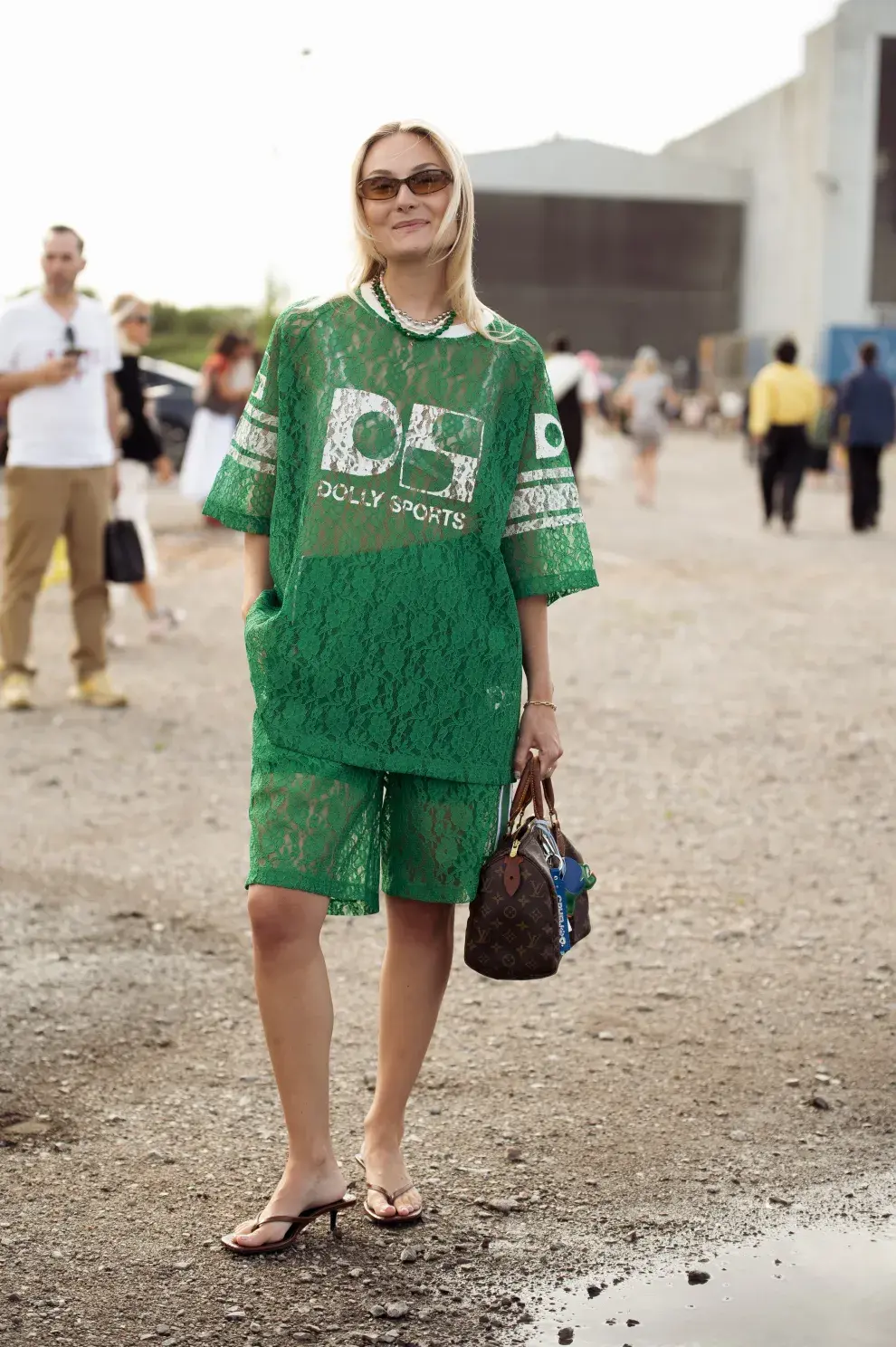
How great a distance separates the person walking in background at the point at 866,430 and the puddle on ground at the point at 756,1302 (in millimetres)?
15997

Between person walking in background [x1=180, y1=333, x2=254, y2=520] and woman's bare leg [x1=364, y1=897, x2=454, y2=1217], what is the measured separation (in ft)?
36.5

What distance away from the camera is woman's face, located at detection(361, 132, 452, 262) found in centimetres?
322

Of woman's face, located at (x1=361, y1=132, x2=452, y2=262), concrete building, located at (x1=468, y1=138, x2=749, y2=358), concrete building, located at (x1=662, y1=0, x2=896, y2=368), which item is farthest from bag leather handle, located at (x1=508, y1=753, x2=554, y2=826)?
concrete building, located at (x1=468, y1=138, x2=749, y2=358)

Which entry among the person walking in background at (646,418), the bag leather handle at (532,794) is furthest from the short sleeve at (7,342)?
the person walking in background at (646,418)

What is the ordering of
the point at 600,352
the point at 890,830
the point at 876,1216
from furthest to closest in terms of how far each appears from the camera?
the point at 600,352 → the point at 890,830 → the point at 876,1216

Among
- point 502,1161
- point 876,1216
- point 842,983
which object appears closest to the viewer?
point 876,1216

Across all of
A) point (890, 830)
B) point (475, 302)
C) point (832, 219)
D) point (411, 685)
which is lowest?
point (890, 830)

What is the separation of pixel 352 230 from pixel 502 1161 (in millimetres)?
1896

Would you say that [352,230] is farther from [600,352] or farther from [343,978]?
[600,352]

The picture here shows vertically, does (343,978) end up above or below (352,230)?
below

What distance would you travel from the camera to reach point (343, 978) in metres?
5.00

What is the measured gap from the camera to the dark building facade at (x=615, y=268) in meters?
59.4

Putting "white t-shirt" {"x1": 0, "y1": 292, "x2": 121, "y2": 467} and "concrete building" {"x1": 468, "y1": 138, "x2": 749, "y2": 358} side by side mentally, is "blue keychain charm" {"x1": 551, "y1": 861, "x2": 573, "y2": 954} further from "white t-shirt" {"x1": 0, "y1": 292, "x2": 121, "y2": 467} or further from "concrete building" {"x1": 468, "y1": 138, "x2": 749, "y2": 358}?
"concrete building" {"x1": 468, "y1": 138, "x2": 749, "y2": 358}

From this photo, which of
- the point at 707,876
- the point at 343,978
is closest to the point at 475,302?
the point at 343,978
